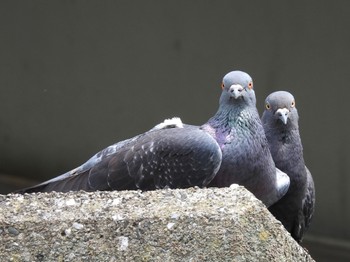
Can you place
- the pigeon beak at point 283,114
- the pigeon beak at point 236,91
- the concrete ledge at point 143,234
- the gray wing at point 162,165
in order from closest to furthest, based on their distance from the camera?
the concrete ledge at point 143,234, the gray wing at point 162,165, the pigeon beak at point 236,91, the pigeon beak at point 283,114

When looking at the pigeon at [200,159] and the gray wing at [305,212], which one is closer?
the pigeon at [200,159]

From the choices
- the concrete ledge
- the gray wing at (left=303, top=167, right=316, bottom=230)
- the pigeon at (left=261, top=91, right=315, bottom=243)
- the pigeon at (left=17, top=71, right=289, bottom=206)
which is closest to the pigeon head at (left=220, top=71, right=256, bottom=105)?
the pigeon at (left=17, top=71, right=289, bottom=206)

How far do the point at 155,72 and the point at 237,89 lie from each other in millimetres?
4809

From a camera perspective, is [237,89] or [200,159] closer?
[200,159]

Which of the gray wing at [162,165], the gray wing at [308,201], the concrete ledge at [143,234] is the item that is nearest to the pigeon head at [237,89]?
the gray wing at [162,165]

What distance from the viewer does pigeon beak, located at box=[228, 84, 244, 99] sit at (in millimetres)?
6461

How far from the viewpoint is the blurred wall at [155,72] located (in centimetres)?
1059

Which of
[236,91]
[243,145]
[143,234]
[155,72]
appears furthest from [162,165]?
[155,72]

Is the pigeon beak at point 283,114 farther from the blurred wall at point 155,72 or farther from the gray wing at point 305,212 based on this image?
the blurred wall at point 155,72

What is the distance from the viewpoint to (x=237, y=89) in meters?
6.48

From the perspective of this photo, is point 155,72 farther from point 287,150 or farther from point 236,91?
point 236,91

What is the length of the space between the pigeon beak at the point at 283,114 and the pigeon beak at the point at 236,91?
0.48m

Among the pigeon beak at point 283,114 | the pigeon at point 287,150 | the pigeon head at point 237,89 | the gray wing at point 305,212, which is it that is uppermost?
the pigeon head at point 237,89

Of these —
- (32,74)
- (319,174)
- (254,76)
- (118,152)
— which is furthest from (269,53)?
(118,152)
